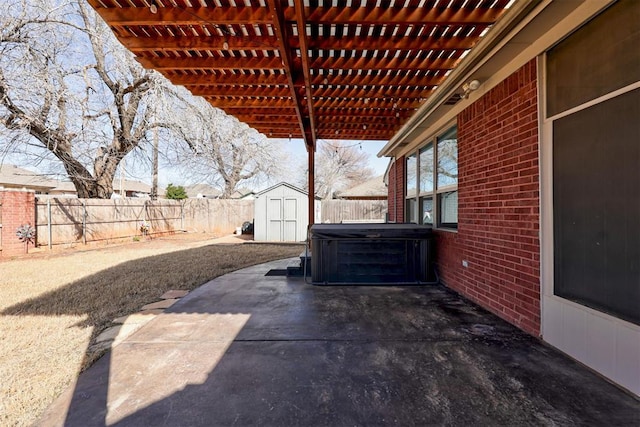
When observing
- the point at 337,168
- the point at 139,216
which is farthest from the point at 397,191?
the point at 337,168

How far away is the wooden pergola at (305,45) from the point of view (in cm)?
254

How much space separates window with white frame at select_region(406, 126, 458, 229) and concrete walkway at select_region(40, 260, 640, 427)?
178 cm

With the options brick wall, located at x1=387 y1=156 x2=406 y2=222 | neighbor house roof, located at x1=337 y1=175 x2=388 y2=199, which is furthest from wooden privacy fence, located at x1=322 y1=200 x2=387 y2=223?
brick wall, located at x1=387 y1=156 x2=406 y2=222

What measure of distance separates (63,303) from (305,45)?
4333 millimetres

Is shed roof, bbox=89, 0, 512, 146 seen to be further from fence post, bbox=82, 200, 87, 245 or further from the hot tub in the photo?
fence post, bbox=82, 200, 87, 245

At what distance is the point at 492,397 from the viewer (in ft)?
5.97

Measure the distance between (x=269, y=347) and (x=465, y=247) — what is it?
9.14 feet

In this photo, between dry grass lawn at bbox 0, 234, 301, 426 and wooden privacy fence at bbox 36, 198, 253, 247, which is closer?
dry grass lawn at bbox 0, 234, 301, 426

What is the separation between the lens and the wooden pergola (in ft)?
8.33

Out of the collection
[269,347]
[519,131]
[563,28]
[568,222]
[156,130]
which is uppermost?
[156,130]

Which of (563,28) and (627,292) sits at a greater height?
(563,28)

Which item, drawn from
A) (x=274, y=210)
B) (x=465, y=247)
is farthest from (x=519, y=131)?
(x=274, y=210)

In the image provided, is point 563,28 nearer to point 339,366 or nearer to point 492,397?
point 492,397

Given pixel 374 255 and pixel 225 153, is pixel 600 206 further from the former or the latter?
pixel 225 153
